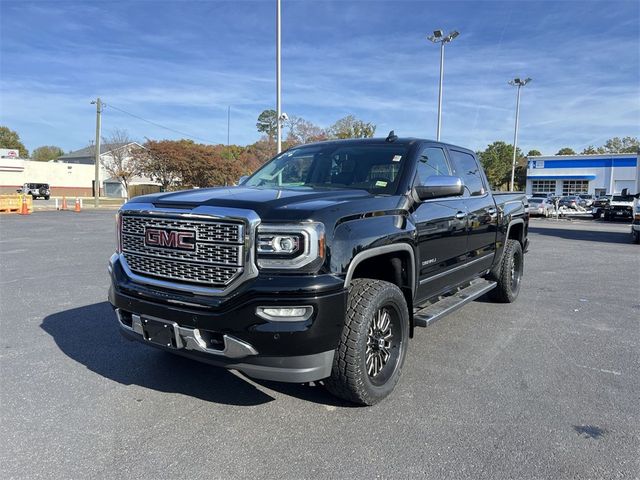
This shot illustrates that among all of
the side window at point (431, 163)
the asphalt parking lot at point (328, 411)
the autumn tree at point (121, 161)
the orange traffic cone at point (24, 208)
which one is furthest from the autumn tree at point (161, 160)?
the side window at point (431, 163)

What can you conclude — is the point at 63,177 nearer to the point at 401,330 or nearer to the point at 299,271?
the point at 401,330

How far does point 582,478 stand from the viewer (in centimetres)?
261

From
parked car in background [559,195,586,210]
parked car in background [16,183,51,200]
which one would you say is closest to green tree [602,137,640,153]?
parked car in background [559,195,586,210]

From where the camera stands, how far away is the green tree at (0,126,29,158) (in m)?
90.8

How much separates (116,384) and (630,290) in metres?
7.53

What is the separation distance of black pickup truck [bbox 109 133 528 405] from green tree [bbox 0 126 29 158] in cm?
10502

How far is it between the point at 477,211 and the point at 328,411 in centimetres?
289

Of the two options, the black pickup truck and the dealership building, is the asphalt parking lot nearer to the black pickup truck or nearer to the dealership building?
the black pickup truck

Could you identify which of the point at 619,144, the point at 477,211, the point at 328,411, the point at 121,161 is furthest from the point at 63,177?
the point at 619,144

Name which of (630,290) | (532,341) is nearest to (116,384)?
(532,341)

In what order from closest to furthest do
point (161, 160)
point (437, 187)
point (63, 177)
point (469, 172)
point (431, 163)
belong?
point (437, 187) → point (431, 163) → point (469, 172) → point (161, 160) → point (63, 177)

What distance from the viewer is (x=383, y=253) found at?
3.40 meters

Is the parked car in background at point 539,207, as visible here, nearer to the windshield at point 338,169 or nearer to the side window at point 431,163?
the side window at point 431,163

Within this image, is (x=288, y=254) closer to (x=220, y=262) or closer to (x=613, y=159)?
(x=220, y=262)
